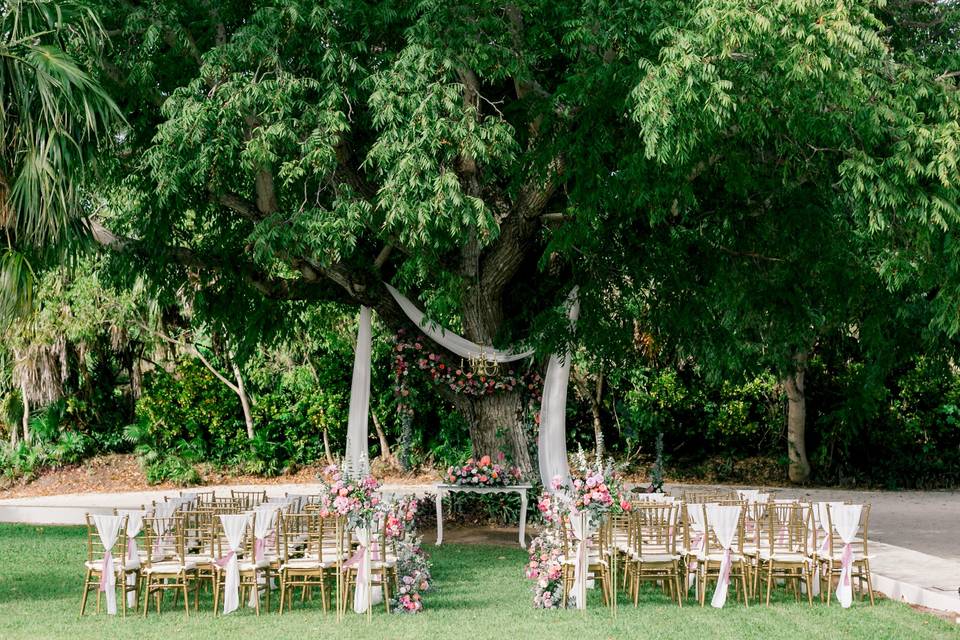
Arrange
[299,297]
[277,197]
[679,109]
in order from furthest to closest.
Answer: [299,297], [277,197], [679,109]

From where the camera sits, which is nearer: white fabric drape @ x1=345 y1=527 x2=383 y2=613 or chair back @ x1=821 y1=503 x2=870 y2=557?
white fabric drape @ x1=345 y1=527 x2=383 y2=613

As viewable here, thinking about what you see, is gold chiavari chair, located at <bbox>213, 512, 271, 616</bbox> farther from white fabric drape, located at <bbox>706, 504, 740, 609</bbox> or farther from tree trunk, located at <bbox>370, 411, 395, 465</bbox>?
tree trunk, located at <bbox>370, 411, 395, 465</bbox>

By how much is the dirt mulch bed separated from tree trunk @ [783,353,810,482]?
7203 mm

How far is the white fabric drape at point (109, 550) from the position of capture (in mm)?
8758

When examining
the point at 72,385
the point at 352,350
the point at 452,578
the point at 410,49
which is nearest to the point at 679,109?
the point at 410,49

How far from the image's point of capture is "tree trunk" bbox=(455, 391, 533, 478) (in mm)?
14477

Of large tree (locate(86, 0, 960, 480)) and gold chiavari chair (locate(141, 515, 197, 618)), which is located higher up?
large tree (locate(86, 0, 960, 480))

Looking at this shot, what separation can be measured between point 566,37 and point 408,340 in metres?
5.71

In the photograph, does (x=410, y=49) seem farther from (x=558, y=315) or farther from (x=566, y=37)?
(x=558, y=315)

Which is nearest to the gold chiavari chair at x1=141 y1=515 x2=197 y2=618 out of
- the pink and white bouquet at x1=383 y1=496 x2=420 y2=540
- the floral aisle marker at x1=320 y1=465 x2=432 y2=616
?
the floral aisle marker at x1=320 y1=465 x2=432 y2=616

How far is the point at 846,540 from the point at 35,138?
7.67 metres

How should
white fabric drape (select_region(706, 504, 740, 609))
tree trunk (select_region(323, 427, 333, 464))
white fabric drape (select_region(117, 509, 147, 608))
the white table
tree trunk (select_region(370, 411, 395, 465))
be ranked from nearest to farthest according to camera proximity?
white fabric drape (select_region(117, 509, 147, 608)) < white fabric drape (select_region(706, 504, 740, 609)) < the white table < tree trunk (select_region(323, 427, 333, 464)) < tree trunk (select_region(370, 411, 395, 465))

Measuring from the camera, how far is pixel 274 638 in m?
7.61

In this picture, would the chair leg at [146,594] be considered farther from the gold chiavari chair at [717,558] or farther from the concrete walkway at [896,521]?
the gold chiavari chair at [717,558]
